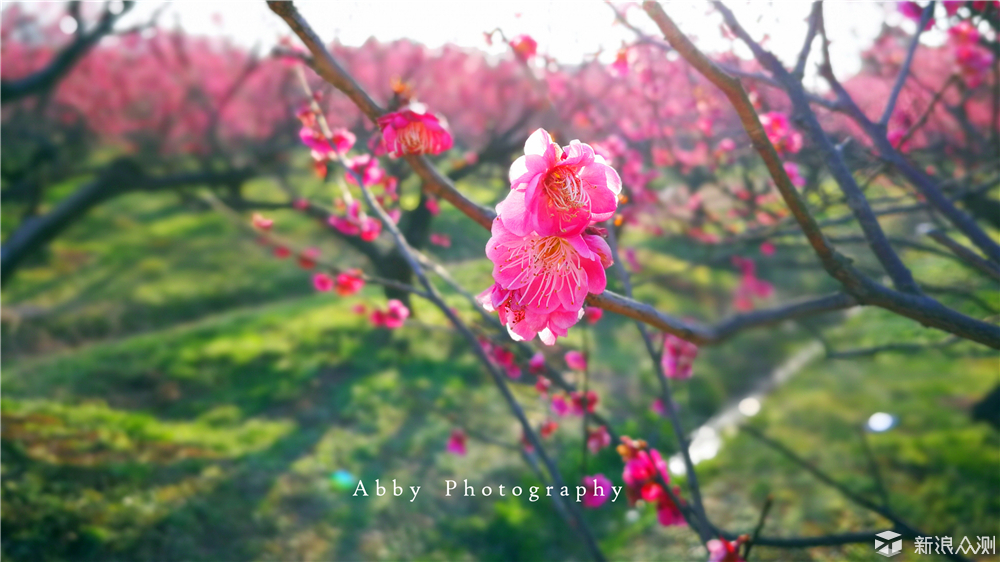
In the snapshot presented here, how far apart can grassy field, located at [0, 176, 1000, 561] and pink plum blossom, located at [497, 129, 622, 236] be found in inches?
46.5

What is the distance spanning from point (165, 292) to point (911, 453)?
6511mm

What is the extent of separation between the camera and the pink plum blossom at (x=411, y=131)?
4.57 feet

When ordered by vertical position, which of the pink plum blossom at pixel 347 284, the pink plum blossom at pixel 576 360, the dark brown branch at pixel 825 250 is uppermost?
the pink plum blossom at pixel 347 284

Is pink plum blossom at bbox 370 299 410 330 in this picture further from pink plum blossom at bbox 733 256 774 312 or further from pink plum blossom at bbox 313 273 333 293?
pink plum blossom at bbox 733 256 774 312

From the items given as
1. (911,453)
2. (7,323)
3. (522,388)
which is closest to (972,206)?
(911,453)

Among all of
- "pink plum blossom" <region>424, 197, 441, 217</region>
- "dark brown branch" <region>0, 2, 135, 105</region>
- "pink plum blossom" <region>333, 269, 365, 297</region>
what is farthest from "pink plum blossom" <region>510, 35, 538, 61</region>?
"dark brown branch" <region>0, 2, 135, 105</region>

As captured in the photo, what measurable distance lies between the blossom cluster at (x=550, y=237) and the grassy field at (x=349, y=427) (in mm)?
1178

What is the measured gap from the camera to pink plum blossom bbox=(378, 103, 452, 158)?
139 centimetres

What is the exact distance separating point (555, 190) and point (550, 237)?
0.07 m

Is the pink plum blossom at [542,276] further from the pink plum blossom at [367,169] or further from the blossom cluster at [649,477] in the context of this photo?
the pink plum blossom at [367,169]

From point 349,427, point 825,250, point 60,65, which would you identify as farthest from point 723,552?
point 60,65

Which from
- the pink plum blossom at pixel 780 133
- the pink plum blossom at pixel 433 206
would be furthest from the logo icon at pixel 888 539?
the pink plum blossom at pixel 433 206

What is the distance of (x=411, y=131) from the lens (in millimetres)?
1409

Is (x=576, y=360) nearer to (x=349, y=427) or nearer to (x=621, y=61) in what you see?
(x=621, y=61)
